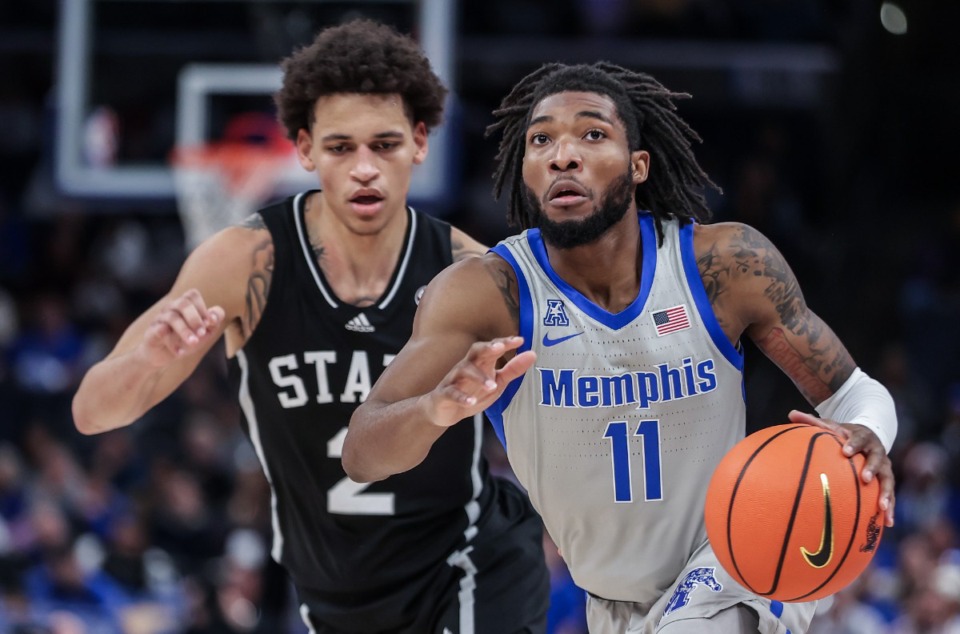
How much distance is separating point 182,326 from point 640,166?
51.6 inches

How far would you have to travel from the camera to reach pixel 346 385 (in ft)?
13.6

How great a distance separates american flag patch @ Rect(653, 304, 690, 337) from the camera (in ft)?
12.1

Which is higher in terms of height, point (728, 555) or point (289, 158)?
point (289, 158)

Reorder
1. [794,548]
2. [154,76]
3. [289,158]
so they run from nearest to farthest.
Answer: [794,548] → [289,158] → [154,76]

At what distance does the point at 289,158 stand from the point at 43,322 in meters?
4.32

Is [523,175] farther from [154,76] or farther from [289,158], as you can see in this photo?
[154,76]

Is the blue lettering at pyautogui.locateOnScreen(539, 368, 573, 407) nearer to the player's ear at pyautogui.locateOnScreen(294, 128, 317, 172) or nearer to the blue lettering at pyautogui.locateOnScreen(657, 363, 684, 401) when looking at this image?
the blue lettering at pyautogui.locateOnScreen(657, 363, 684, 401)

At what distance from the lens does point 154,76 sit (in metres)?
11.3

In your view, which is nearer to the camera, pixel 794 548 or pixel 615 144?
pixel 794 548

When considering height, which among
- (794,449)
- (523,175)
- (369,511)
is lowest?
(369,511)

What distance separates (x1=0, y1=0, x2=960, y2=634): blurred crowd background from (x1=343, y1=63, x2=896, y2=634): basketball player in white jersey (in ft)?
16.7

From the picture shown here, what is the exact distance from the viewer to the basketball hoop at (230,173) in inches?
334

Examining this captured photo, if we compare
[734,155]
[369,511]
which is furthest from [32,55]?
[369,511]

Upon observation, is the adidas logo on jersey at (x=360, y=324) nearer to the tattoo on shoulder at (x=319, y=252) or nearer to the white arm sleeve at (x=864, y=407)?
the tattoo on shoulder at (x=319, y=252)
